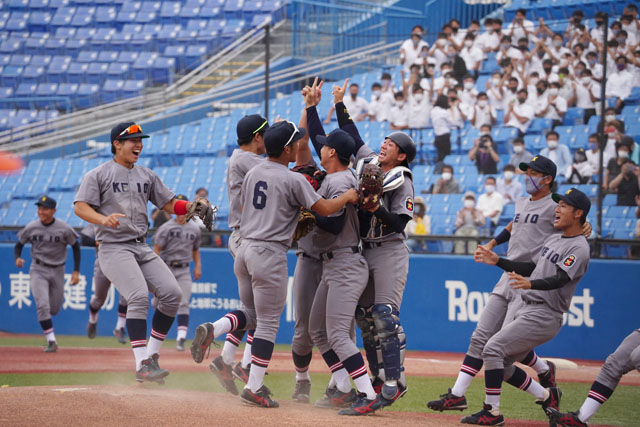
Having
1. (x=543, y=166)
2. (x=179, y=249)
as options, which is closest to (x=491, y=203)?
(x=179, y=249)

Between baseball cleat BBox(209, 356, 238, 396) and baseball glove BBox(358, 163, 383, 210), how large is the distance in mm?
1796

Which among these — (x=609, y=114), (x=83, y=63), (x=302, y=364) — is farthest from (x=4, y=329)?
(x=609, y=114)

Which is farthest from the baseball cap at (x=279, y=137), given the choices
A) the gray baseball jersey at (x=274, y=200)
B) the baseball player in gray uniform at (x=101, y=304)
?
the baseball player in gray uniform at (x=101, y=304)

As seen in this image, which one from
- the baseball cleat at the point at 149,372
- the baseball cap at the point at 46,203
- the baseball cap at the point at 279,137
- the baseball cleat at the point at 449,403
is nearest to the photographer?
the baseball cap at the point at 279,137

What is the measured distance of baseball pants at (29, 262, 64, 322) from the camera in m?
11.7

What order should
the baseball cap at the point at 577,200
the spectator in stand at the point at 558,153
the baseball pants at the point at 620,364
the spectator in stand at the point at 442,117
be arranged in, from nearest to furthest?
the baseball pants at the point at 620,364
the baseball cap at the point at 577,200
the spectator in stand at the point at 558,153
the spectator in stand at the point at 442,117

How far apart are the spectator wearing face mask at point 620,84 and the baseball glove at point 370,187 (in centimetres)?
780

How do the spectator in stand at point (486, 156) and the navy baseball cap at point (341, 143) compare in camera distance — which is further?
the spectator in stand at point (486, 156)

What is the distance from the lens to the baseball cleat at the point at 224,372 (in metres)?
6.52

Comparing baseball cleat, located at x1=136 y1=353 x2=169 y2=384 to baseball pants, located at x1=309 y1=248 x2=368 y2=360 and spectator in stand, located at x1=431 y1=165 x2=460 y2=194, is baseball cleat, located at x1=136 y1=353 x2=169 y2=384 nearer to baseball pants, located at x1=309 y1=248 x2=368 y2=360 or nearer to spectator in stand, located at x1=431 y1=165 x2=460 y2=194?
baseball pants, located at x1=309 y1=248 x2=368 y2=360

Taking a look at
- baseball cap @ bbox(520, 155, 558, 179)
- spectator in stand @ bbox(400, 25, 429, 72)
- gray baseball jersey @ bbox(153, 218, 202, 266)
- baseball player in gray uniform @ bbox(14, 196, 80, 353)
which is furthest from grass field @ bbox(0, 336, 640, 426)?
spectator in stand @ bbox(400, 25, 429, 72)

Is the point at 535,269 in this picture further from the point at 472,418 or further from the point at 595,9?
the point at 595,9

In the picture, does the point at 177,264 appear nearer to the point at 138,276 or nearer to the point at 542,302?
the point at 138,276

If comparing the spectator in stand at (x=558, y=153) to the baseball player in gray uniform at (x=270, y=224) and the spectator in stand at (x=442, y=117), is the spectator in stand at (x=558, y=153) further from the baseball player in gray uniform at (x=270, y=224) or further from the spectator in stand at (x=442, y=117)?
the baseball player in gray uniform at (x=270, y=224)
